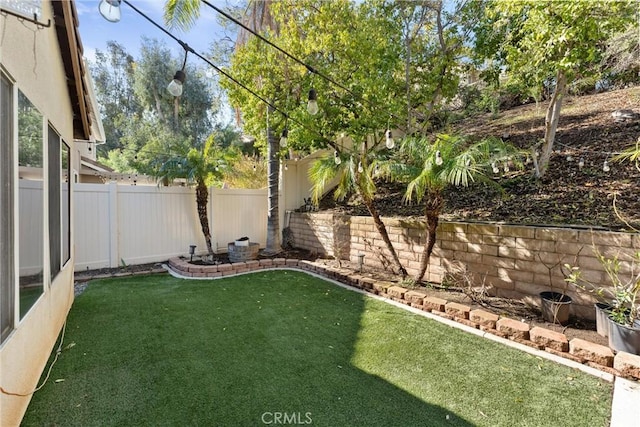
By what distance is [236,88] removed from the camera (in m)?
7.21

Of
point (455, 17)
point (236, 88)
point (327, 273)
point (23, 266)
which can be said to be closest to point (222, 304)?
point (327, 273)

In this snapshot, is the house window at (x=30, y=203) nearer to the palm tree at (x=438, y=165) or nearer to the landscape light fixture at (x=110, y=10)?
the landscape light fixture at (x=110, y=10)

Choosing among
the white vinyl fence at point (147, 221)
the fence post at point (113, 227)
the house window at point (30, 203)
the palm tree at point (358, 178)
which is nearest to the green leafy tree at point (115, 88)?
the white vinyl fence at point (147, 221)

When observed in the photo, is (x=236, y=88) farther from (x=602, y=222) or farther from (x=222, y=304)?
A: (x=602, y=222)

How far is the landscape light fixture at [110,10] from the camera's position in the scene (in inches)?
99.3

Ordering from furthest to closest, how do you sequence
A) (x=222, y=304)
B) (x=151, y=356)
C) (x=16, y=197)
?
(x=222, y=304) → (x=151, y=356) → (x=16, y=197)

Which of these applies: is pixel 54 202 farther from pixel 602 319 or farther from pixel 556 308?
pixel 602 319

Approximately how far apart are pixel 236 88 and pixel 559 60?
6331mm

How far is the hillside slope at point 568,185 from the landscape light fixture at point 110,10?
5.40 m

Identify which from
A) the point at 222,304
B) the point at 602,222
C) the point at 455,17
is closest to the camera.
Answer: the point at 602,222

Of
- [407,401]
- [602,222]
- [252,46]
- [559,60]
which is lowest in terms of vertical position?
[407,401]

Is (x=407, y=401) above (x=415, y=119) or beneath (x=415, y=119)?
beneath

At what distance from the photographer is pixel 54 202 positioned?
317 centimetres


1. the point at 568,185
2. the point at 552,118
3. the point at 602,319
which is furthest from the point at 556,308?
the point at 552,118
